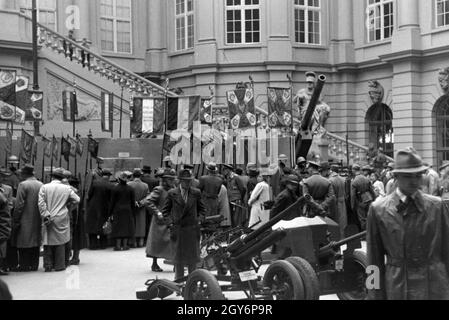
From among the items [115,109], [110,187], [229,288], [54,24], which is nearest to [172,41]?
[54,24]

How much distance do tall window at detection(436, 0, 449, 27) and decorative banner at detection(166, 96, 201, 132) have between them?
13333 mm

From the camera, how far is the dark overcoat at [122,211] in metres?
16.0

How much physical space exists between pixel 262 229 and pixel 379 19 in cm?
2533

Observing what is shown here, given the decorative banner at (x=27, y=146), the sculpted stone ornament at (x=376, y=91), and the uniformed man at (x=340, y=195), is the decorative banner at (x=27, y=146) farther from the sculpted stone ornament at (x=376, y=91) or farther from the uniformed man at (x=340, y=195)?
the sculpted stone ornament at (x=376, y=91)

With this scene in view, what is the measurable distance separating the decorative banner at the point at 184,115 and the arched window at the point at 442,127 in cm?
1319

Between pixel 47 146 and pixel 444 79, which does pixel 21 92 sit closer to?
pixel 47 146

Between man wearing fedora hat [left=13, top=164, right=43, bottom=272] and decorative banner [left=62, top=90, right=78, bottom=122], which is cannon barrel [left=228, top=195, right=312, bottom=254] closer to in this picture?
man wearing fedora hat [left=13, top=164, right=43, bottom=272]

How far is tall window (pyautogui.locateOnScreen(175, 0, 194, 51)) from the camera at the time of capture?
34000 millimetres

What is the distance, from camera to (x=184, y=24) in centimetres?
3425

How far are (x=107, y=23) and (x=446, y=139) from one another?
1518 centimetres

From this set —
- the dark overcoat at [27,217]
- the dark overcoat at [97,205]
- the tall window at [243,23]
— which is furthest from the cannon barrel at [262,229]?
the tall window at [243,23]

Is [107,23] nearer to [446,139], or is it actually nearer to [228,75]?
[228,75]

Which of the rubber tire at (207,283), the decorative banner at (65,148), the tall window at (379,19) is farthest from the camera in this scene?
the tall window at (379,19)

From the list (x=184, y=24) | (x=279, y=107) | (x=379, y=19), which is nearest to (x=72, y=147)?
(x=279, y=107)
